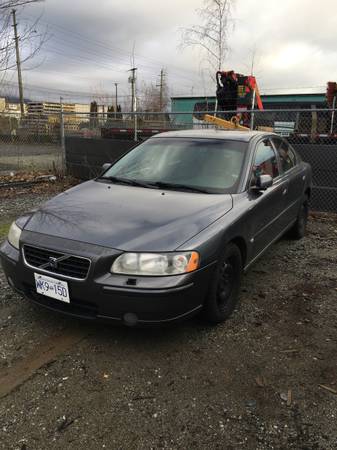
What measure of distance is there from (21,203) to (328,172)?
5.77 meters

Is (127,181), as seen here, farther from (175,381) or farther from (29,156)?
(29,156)

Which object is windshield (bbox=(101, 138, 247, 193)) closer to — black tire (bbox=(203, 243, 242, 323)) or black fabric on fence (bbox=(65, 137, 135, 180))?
black tire (bbox=(203, 243, 242, 323))

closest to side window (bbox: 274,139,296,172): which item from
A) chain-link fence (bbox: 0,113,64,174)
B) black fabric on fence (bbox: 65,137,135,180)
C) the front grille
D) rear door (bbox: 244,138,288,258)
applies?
rear door (bbox: 244,138,288,258)

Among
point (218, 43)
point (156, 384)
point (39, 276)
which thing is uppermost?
point (218, 43)

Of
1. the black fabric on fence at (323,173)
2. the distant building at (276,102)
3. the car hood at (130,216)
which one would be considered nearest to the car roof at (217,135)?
the car hood at (130,216)

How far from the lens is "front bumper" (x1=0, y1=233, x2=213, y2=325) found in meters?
2.53

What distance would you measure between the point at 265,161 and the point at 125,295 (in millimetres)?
2350

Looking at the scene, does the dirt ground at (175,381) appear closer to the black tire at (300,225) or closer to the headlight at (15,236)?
the headlight at (15,236)

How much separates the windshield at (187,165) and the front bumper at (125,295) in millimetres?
1079

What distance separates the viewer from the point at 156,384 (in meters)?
2.54

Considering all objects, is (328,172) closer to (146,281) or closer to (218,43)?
(146,281)

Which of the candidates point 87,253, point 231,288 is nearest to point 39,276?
point 87,253

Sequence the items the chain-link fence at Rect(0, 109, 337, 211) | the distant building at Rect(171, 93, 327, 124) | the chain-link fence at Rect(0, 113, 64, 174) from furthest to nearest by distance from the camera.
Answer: the distant building at Rect(171, 93, 327, 124) < the chain-link fence at Rect(0, 113, 64, 174) < the chain-link fence at Rect(0, 109, 337, 211)

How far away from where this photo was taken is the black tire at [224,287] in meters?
2.95
